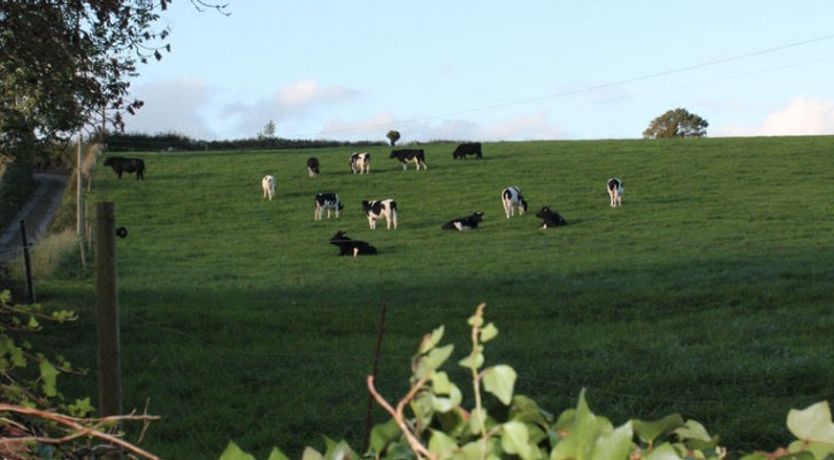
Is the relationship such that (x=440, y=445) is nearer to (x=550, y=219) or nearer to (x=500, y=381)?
(x=500, y=381)

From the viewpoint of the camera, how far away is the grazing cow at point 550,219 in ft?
121

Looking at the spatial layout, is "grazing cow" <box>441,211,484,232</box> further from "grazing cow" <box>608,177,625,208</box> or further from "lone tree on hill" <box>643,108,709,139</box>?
"lone tree on hill" <box>643,108,709,139</box>

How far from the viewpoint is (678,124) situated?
4599 inches

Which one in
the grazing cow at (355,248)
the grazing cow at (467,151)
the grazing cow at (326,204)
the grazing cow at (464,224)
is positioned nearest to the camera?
the grazing cow at (355,248)

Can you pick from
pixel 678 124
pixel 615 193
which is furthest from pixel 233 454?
pixel 678 124

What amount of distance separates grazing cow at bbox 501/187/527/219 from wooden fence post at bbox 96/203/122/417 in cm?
3494

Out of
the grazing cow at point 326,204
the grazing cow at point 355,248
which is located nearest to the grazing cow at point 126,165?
the grazing cow at point 326,204

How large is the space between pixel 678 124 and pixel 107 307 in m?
116

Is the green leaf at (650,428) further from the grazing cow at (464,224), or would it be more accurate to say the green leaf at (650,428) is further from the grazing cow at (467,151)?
the grazing cow at (467,151)

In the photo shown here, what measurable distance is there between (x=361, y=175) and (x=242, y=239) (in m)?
16.1

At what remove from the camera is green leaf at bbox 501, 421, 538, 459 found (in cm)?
174

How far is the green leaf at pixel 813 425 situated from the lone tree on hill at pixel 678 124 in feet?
382

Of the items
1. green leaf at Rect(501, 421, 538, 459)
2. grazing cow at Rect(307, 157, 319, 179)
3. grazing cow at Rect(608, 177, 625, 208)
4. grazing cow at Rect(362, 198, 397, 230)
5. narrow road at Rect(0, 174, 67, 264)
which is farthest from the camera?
grazing cow at Rect(307, 157, 319, 179)

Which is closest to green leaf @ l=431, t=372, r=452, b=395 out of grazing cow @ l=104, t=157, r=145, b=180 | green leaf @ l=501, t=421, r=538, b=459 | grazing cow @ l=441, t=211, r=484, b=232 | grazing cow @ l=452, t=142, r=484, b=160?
green leaf @ l=501, t=421, r=538, b=459
